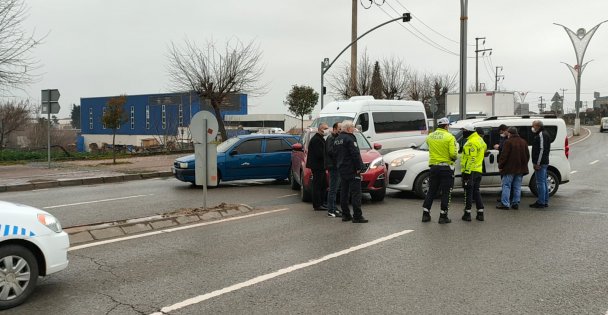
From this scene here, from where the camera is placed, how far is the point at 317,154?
32.2ft

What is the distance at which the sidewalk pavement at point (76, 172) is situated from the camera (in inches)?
609

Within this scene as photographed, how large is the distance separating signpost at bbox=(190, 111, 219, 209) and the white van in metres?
7.58

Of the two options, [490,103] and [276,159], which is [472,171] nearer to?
[276,159]

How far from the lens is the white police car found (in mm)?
4668

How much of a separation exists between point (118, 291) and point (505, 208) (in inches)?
304

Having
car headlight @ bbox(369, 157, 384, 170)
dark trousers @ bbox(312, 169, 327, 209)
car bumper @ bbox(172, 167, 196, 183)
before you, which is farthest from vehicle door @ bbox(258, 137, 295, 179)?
dark trousers @ bbox(312, 169, 327, 209)

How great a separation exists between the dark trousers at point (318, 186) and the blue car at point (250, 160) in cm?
474

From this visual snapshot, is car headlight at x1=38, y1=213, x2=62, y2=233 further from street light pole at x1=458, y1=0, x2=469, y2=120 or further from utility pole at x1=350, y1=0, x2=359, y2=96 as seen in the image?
utility pole at x1=350, y1=0, x2=359, y2=96

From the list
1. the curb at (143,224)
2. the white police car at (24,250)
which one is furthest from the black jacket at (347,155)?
the white police car at (24,250)

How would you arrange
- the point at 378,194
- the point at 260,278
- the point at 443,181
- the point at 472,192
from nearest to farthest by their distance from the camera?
1. the point at 260,278
2. the point at 443,181
3. the point at 472,192
4. the point at 378,194

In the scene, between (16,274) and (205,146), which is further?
(205,146)

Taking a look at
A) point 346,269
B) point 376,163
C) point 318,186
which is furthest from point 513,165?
point 346,269

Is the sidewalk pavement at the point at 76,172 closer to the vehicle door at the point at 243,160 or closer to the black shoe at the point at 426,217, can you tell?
the vehicle door at the point at 243,160

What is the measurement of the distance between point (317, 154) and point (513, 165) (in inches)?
150
